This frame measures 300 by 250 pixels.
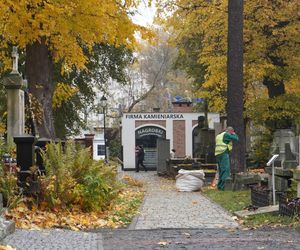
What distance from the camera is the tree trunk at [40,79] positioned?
16.7 m

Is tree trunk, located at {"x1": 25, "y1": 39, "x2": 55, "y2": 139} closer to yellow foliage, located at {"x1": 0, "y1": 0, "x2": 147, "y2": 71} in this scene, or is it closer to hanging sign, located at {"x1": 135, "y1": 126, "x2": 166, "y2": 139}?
yellow foliage, located at {"x1": 0, "y1": 0, "x2": 147, "y2": 71}

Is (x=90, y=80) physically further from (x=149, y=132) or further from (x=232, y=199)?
(x=232, y=199)

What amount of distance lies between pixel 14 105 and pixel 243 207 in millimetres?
6679

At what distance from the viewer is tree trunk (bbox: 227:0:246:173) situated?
58.6ft

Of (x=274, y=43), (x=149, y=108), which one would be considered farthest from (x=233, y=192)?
(x=149, y=108)

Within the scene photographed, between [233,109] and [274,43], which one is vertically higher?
[274,43]

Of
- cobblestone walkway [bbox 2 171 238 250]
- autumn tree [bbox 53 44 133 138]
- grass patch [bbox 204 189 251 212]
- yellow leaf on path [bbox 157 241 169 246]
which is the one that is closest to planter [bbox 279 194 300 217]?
cobblestone walkway [bbox 2 171 238 250]

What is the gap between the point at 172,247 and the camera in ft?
25.2

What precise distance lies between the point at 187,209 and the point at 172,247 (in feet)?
16.1

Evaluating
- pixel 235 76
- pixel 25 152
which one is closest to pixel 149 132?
pixel 235 76

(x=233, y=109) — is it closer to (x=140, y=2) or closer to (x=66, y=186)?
(x=140, y=2)

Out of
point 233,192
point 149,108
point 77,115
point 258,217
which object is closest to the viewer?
point 258,217

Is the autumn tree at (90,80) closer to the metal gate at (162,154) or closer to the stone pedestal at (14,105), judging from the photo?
the metal gate at (162,154)

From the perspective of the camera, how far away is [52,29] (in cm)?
1414
